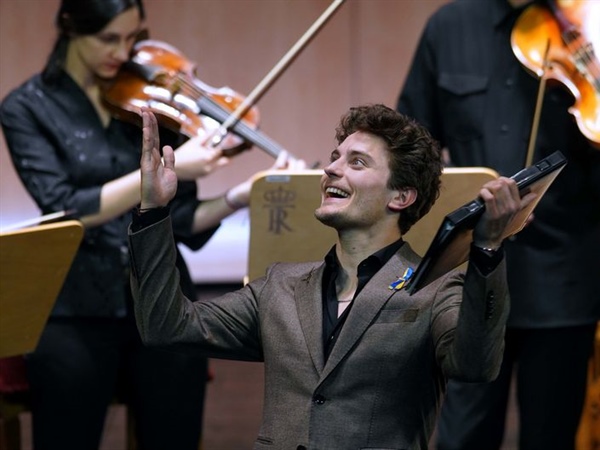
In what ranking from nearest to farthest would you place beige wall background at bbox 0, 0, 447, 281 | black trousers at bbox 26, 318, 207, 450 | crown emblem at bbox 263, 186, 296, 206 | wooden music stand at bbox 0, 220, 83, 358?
1. wooden music stand at bbox 0, 220, 83, 358
2. crown emblem at bbox 263, 186, 296, 206
3. black trousers at bbox 26, 318, 207, 450
4. beige wall background at bbox 0, 0, 447, 281

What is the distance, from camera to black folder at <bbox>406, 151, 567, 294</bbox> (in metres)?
1.96

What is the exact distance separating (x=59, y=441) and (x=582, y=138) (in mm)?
1291

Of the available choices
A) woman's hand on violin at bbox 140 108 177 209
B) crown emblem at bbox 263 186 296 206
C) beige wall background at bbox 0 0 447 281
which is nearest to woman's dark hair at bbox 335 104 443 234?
woman's hand on violin at bbox 140 108 177 209

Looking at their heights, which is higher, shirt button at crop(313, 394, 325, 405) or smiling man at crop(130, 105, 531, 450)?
smiling man at crop(130, 105, 531, 450)

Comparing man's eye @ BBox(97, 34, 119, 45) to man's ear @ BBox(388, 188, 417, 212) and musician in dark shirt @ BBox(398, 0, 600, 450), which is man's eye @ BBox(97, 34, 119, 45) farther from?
man's ear @ BBox(388, 188, 417, 212)

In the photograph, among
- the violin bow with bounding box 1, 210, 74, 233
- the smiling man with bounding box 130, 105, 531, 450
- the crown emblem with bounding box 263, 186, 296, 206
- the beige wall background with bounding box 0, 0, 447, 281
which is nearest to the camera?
the smiling man with bounding box 130, 105, 531, 450

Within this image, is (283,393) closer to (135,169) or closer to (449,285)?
(449,285)

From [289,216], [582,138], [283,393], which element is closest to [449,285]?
[283,393]

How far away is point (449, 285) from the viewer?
88.0 inches

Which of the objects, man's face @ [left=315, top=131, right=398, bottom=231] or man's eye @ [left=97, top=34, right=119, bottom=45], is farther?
man's eye @ [left=97, top=34, right=119, bottom=45]

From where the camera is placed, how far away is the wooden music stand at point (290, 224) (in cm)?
276

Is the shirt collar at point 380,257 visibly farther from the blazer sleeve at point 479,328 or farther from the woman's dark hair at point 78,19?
the woman's dark hair at point 78,19

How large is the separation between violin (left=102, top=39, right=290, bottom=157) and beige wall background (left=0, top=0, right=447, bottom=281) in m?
1.58

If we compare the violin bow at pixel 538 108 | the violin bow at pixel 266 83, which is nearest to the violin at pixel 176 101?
the violin bow at pixel 266 83
